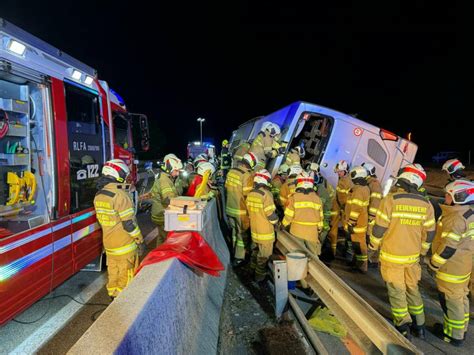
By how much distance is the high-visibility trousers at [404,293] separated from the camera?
3752 millimetres

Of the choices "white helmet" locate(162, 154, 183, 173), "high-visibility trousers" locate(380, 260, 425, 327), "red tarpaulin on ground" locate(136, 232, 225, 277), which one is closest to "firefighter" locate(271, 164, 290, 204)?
"white helmet" locate(162, 154, 183, 173)

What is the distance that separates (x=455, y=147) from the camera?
4275 cm

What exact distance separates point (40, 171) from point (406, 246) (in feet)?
14.2

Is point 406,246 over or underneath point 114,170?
underneath

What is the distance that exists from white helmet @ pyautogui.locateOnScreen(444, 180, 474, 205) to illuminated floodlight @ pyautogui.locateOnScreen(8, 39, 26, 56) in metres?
4.85

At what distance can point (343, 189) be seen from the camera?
6957mm

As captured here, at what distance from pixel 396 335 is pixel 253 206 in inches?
131

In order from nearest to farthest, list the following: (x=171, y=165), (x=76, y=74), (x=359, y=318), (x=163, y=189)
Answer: (x=359, y=318) < (x=76, y=74) < (x=163, y=189) < (x=171, y=165)

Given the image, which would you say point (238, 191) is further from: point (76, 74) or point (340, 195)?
point (76, 74)

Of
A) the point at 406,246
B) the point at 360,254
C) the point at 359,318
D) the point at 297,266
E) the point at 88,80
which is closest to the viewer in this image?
the point at 359,318

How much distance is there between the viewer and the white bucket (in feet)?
11.0

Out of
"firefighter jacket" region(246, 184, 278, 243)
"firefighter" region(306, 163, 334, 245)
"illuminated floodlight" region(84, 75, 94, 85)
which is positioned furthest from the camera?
"firefighter" region(306, 163, 334, 245)

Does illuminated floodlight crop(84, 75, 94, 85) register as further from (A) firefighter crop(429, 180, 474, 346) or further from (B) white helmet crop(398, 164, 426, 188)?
(A) firefighter crop(429, 180, 474, 346)

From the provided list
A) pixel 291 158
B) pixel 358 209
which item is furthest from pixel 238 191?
pixel 358 209
